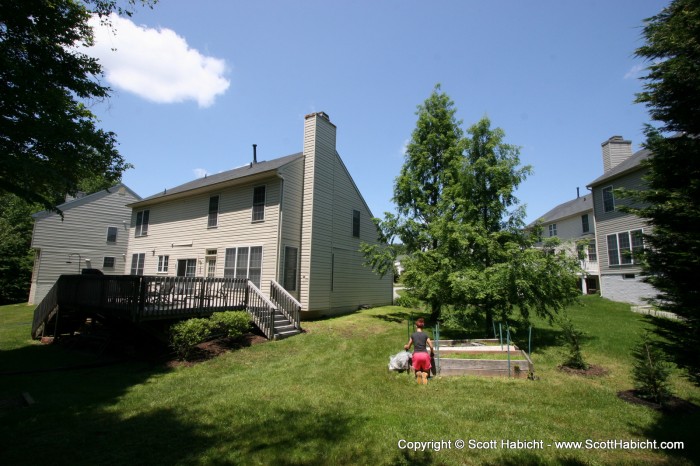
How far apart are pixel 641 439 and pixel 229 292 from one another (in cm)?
1195

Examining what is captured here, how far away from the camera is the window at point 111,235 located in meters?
28.9

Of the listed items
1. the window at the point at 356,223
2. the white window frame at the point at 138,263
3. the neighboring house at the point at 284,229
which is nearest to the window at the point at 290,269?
the neighboring house at the point at 284,229

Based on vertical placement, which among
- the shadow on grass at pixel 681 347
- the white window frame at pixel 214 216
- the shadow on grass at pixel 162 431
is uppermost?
the white window frame at pixel 214 216

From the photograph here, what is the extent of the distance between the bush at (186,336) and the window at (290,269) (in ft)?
17.5

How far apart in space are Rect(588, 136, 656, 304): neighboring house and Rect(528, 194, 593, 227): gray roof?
488 cm

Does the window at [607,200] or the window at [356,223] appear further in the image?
the window at [607,200]

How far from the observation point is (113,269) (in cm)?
2898

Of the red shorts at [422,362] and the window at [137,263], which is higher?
the window at [137,263]

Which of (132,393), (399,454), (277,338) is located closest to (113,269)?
(277,338)

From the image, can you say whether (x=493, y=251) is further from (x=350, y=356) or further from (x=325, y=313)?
(x=325, y=313)

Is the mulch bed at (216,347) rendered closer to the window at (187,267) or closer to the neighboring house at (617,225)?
the window at (187,267)

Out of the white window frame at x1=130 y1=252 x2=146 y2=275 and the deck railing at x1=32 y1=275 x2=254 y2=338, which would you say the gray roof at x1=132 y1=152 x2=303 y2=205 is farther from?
the deck railing at x1=32 y1=275 x2=254 y2=338

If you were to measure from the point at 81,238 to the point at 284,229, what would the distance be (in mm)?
21878

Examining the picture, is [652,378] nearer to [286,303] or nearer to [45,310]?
[286,303]
